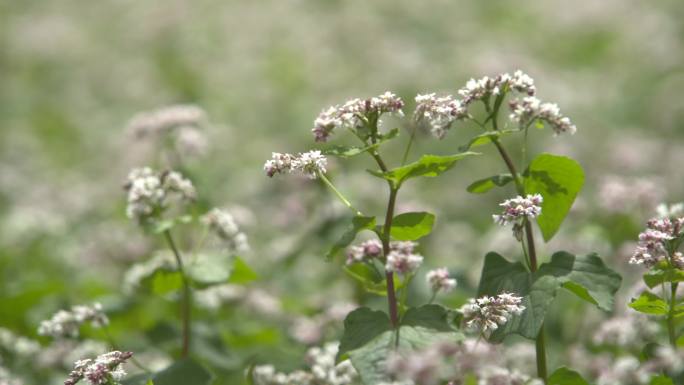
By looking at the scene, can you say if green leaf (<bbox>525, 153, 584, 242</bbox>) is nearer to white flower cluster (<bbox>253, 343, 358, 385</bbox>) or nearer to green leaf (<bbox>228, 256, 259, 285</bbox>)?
white flower cluster (<bbox>253, 343, 358, 385</bbox>)

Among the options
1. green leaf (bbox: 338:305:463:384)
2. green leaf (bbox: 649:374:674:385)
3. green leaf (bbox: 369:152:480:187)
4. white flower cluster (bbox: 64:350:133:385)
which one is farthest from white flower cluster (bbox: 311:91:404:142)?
green leaf (bbox: 649:374:674:385)

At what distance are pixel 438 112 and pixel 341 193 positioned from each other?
13.2ft

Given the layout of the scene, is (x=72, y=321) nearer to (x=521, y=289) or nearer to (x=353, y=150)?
(x=353, y=150)

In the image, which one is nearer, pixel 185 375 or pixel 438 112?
pixel 438 112

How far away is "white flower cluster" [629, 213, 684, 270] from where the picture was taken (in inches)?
147

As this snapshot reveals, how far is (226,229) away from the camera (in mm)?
5090

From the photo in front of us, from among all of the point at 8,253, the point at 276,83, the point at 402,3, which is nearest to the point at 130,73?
the point at 276,83

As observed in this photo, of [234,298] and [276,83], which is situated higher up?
[276,83]

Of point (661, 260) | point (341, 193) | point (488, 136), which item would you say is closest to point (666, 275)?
point (661, 260)

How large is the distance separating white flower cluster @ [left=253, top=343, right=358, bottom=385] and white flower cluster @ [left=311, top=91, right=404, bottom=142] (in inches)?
49.1

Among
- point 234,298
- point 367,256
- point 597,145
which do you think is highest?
point 597,145

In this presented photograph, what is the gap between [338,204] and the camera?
24.7 feet

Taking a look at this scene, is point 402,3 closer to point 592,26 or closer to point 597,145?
point 592,26

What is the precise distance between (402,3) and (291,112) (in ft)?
22.9
